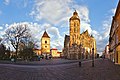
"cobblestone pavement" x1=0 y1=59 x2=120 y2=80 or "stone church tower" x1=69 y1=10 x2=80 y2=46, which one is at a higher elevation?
"stone church tower" x1=69 y1=10 x2=80 y2=46

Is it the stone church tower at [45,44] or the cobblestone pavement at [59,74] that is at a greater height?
the stone church tower at [45,44]

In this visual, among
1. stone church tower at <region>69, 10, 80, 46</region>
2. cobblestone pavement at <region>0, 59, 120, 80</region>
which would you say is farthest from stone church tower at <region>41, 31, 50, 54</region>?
cobblestone pavement at <region>0, 59, 120, 80</region>

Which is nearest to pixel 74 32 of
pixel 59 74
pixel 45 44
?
pixel 45 44

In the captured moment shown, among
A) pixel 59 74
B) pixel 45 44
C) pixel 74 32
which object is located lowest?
pixel 59 74

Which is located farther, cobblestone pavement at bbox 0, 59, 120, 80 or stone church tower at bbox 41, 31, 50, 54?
stone church tower at bbox 41, 31, 50, 54

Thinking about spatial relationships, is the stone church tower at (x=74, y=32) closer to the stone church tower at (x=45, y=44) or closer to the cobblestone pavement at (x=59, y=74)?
the stone church tower at (x=45, y=44)

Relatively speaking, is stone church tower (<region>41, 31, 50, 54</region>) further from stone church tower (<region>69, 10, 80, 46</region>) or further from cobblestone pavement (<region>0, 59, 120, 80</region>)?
cobblestone pavement (<region>0, 59, 120, 80</region>)

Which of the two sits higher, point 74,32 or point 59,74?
point 74,32

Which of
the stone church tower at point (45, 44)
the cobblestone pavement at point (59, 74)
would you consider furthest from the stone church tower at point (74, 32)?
the cobblestone pavement at point (59, 74)

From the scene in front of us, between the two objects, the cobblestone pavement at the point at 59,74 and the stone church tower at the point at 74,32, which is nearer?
the cobblestone pavement at the point at 59,74

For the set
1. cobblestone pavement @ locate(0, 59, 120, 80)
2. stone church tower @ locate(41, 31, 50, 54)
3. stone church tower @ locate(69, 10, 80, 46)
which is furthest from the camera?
stone church tower @ locate(41, 31, 50, 54)

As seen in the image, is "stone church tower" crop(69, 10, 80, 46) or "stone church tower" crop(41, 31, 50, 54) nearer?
"stone church tower" crop(69, 10, 80, 46)

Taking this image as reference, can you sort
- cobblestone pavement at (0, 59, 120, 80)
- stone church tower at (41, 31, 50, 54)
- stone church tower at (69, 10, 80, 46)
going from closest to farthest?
cobblestone pavement at (0, 59, 120, 80) < stone church tower at (69, 10, 80, 46) < stone church tower at (41, 31, 50, 54)

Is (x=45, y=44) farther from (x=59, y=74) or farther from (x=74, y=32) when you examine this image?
(x=59, y=74)
